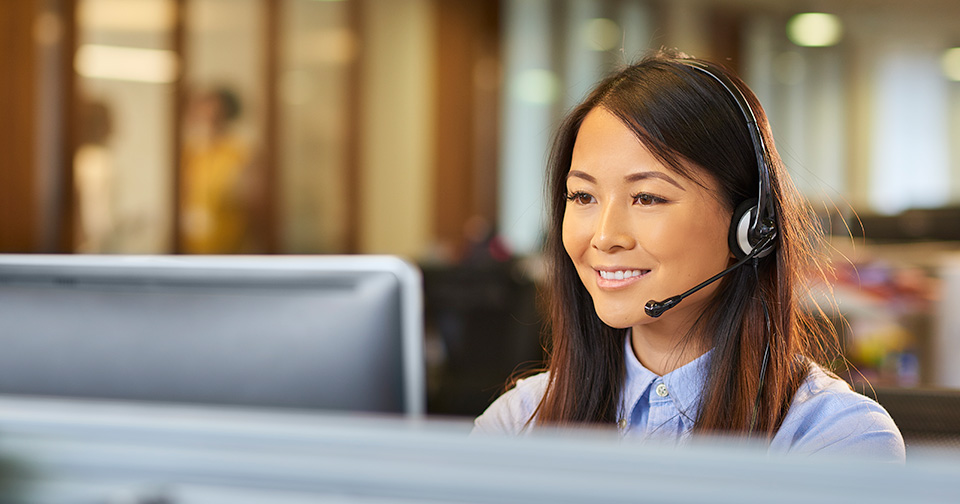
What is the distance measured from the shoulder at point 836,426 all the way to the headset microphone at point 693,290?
0.51 feet

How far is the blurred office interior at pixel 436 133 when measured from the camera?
3.34 meters

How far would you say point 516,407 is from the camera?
3.48 feet

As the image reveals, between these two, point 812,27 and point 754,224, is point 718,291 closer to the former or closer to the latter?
point 754,224

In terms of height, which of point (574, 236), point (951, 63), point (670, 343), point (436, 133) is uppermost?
point (951, 63)

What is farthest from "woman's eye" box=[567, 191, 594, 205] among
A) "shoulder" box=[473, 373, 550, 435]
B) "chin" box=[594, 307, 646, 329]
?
"shoulder" box=[473, 373, 550, 435]

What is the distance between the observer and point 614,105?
926mm

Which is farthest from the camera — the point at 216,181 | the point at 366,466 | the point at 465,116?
the point at 465,116

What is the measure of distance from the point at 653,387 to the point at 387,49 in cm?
570

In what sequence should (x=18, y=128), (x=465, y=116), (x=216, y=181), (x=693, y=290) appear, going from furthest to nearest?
1. (x=465, y=116)
2. (x=216, y=181)
3. (x=18, y=128)
4. (x=693, y=290)

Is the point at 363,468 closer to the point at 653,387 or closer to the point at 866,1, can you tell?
the point at 653,387

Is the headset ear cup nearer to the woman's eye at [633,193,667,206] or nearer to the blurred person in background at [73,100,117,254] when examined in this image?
the woman's eye at [633,193,667,206]

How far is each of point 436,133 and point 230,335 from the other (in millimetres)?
5902

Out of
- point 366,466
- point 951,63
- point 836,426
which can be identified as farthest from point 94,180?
point 951,63

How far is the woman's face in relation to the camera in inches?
34.5
